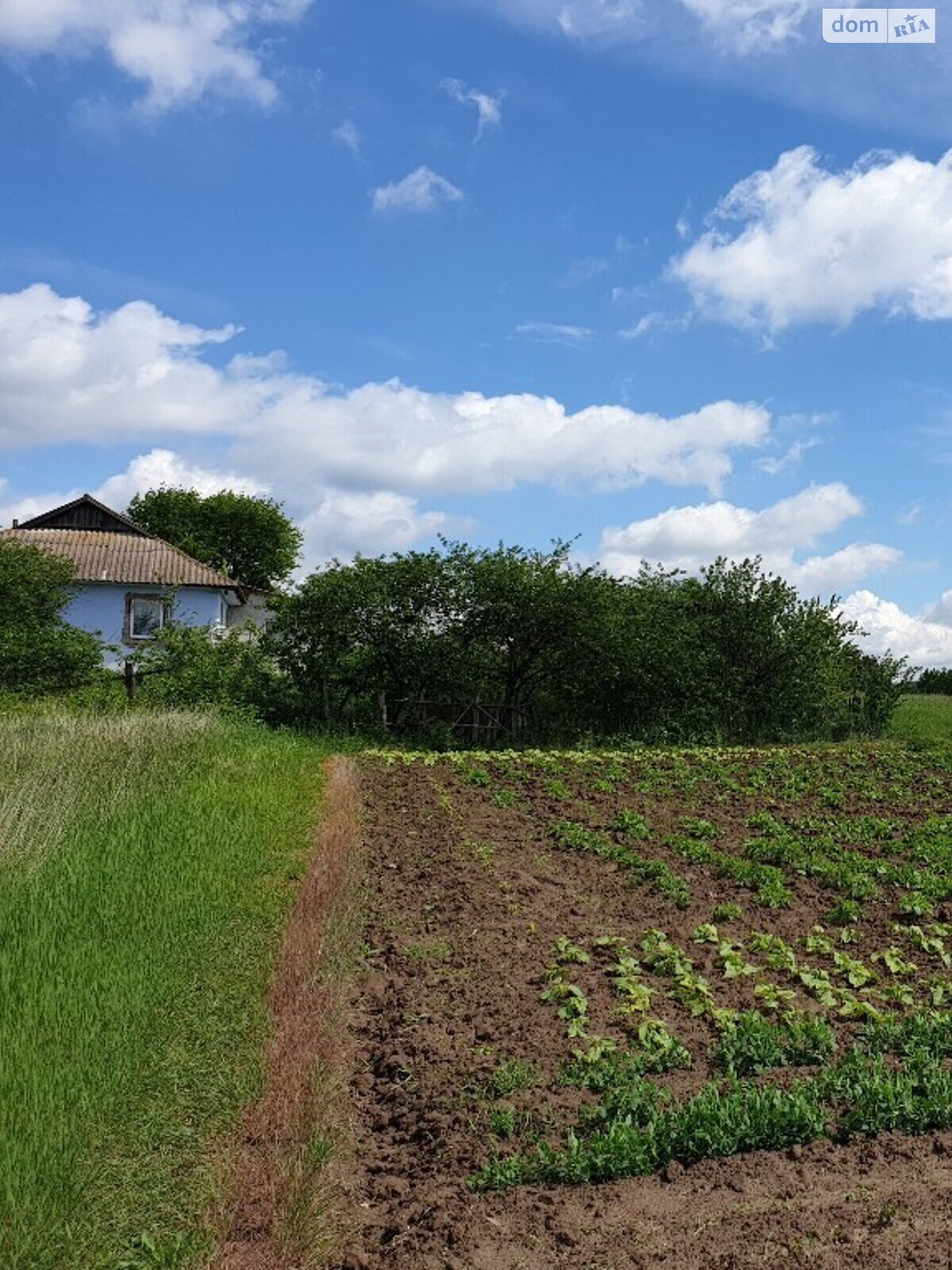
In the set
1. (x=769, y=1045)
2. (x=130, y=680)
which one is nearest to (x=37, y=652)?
(x=130, y=680)

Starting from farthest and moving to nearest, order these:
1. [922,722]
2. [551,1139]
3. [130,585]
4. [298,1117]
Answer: [130,585], [922,722], [298,1117], [551,1139]

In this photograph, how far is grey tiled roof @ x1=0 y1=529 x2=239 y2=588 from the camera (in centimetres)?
3719

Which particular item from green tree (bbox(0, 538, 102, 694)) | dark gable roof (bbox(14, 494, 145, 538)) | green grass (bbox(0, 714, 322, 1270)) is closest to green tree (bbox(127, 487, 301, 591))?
dark gable roof (bbox(14, 494, 145, 538))

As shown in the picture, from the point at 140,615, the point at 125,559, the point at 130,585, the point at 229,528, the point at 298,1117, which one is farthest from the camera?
the point at 229,528

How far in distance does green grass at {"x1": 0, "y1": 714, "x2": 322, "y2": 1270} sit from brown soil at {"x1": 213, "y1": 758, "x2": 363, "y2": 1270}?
114mm

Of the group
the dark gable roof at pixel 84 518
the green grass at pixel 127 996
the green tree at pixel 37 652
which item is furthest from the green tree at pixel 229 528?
the green grass at pixel 127 996

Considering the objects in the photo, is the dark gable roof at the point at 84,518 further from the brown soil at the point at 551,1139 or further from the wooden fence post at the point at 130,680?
the brown soil at the point at 551,1139

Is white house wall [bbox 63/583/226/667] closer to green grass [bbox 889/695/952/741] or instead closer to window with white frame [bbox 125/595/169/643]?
window with white frame [bbox 125/595/169/643]

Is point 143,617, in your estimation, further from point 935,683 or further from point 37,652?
point 935,683

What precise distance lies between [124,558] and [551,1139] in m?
35.9

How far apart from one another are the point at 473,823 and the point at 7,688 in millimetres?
14396

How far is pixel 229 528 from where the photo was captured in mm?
60406

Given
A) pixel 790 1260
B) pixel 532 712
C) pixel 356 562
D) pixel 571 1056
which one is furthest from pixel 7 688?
pixel 790 1260

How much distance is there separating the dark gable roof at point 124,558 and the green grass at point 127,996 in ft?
84.2
